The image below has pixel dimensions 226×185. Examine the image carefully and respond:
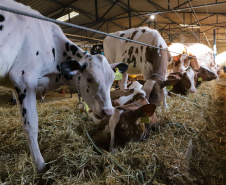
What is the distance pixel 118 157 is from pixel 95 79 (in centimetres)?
86

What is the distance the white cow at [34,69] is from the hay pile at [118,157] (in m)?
0.22

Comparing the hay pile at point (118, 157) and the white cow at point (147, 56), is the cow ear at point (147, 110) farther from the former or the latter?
the white cow at point (147, 56)

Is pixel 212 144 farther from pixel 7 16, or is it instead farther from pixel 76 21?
pixel 76 21

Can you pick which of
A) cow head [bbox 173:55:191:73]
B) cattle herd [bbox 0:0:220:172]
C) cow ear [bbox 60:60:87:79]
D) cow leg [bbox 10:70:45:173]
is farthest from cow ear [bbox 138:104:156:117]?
cow head [bbox 173:55:191:73]

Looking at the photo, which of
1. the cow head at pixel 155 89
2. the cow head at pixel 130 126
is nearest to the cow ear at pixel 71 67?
the cow head at pixel 130 126

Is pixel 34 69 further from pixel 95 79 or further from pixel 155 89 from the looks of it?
pixel 155 89

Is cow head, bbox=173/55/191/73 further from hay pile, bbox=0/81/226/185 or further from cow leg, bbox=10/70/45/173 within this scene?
cow leg, bbox=10/70/45/173

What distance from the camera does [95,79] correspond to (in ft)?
6.73

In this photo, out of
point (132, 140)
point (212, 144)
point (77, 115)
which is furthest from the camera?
point (77, 115)

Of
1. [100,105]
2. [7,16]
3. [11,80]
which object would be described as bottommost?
[100,105]

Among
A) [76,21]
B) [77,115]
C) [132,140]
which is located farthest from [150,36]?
[76,21]

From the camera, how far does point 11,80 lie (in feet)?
6.30

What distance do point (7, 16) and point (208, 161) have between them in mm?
2983

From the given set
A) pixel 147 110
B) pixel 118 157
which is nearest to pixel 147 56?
pixel 147 110
